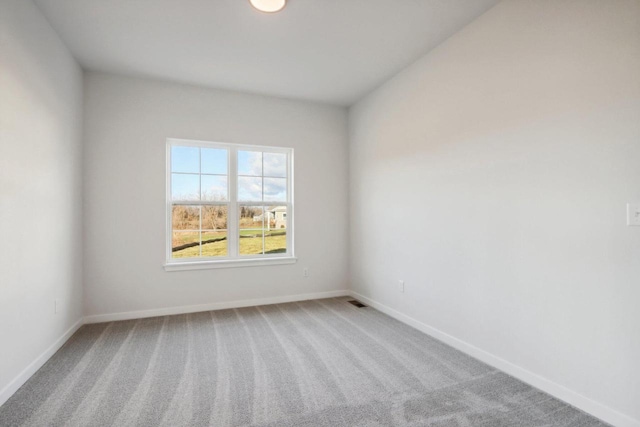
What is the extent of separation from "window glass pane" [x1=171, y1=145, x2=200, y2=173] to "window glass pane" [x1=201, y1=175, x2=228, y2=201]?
17 cm

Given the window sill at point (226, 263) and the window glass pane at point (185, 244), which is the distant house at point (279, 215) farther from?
the window glass pane at point (185, 244)

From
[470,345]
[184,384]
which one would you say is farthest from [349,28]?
[184,384]

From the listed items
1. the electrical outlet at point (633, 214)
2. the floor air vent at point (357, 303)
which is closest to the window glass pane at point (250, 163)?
the floor air vent at point (357, 303)

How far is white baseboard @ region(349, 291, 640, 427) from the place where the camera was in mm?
1732

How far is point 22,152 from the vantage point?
2.17 m

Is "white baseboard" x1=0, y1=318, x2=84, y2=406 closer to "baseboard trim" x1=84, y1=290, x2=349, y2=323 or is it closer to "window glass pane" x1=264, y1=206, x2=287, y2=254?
"baseboard trim" x1=84, y1=290, x2=349, y2=323

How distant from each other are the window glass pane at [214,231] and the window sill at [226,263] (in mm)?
141

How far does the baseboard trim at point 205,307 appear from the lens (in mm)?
3418

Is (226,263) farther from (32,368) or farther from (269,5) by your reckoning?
(269,5)

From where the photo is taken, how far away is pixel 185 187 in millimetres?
3834

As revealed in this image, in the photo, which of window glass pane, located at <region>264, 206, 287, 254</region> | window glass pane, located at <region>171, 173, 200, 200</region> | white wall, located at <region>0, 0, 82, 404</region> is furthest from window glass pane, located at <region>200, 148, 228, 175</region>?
white wall, located at <region>0, 0, 82, 404</region>

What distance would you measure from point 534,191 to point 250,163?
3172mm

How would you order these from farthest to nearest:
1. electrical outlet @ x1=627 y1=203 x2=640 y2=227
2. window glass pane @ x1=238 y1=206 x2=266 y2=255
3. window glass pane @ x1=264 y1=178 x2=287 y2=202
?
window glass pane @ x1=264 y1=178 x2=287 y2=202
window glass pane @ x1=238 y1=206 x2=266 y2=255
electrical outlet @ x1=627 y1=203 x2=640 y2=227

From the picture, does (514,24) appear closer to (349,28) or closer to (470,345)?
(349,28)
